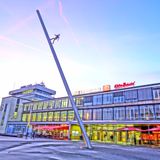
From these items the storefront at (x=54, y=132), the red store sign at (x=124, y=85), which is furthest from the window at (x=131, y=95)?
the storefront at (x=54, y=132)

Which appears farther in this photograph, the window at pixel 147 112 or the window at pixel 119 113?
the window at pixel 119 113

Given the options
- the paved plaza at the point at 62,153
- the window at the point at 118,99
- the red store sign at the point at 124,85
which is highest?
the red store sign at the point at 124,85

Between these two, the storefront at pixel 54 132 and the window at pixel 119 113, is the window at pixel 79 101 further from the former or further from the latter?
the window at pixel 119 113

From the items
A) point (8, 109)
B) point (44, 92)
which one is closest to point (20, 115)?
point (8, 109)

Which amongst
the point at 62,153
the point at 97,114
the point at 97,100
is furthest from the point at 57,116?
the point at 62,153

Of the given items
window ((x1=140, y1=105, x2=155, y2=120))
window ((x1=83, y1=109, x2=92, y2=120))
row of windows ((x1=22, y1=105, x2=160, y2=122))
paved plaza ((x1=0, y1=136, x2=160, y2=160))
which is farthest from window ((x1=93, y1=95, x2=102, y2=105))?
paved plaza ((x1=0, y1=136, x2=160, y2=160))

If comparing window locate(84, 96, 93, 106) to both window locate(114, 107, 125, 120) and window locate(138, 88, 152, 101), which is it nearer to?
window locate(114, 107, 125, 120)

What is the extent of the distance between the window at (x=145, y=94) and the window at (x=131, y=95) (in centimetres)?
84

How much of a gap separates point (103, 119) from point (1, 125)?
1693 inches

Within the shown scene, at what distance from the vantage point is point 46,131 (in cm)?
5272

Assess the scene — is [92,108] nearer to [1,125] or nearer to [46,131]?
[46,131]

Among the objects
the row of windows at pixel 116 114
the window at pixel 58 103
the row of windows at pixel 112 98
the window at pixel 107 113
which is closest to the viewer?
the row of windows at pixel 116 114

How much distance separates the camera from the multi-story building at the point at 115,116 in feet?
113

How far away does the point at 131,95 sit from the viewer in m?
38.0
